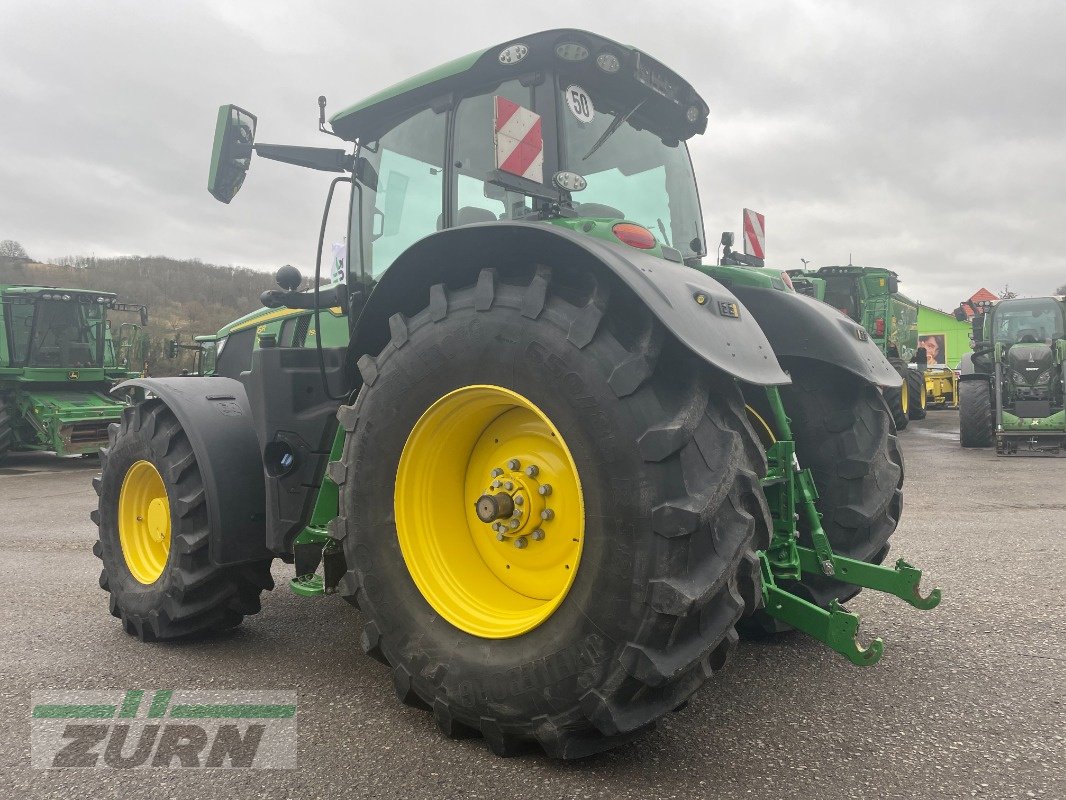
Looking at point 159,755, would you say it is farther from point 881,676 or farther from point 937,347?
point 937,347

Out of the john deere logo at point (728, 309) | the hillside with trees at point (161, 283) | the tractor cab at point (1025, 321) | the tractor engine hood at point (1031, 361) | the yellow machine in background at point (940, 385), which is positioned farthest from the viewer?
the hillside with trees at point (161, 283)

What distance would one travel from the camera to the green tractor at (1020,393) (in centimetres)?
1144

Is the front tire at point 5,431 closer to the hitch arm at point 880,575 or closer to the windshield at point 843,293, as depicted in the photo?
the hitch arm at point 880,575

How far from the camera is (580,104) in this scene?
2.90 meters

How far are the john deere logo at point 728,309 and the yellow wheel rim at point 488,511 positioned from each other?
61 centimetres

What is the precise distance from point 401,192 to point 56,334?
13.2 m

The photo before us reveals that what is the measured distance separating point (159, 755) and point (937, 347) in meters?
43.8

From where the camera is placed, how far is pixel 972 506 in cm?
681

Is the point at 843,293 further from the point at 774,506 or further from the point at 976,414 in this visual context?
the point at 774,506

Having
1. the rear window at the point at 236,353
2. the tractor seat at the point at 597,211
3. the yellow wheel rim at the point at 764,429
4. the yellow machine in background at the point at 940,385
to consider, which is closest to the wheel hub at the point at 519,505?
the yellow wheel rim at the point at 764,429

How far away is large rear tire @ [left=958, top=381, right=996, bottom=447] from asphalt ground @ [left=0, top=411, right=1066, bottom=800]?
8347 mm

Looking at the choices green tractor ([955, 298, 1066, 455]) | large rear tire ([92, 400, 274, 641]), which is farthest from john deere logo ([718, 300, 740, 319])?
green tractor ([955, 298, 1066, 455])

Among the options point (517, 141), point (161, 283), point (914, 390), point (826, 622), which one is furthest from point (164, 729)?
point (161, 283)

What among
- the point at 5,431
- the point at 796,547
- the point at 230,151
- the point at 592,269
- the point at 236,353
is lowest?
the point at 5,431
